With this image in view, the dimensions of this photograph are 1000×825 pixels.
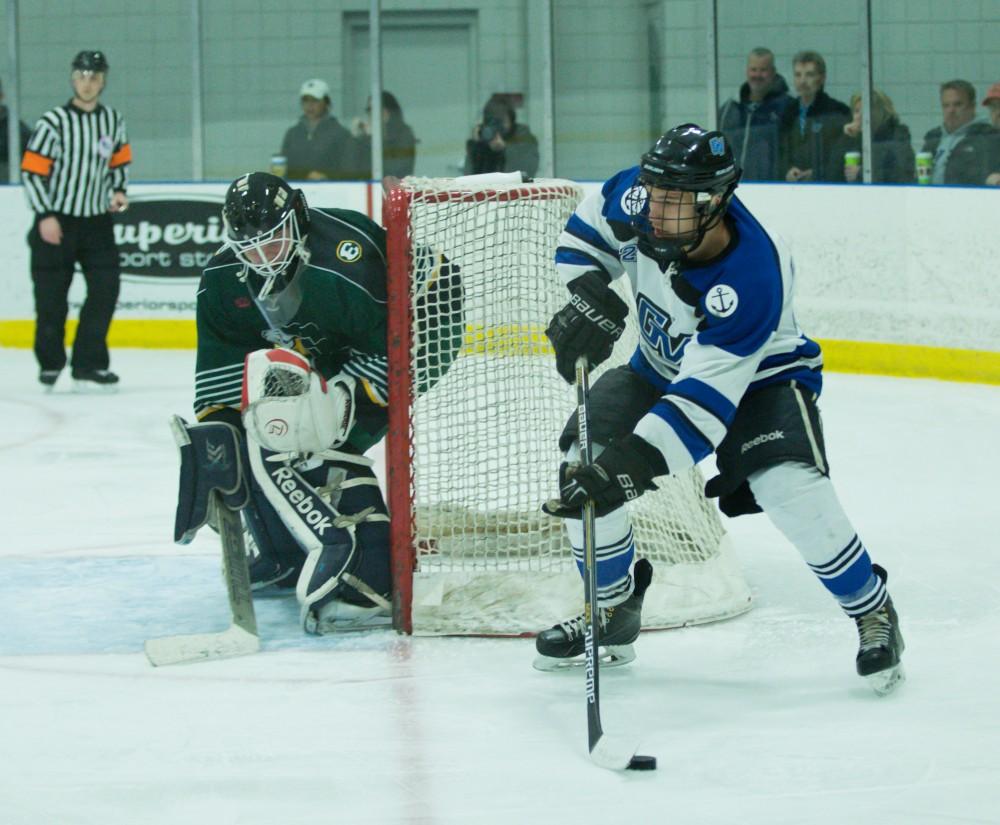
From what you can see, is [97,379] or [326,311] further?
[97,379]

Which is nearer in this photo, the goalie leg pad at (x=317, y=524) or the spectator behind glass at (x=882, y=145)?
the goalie leg pad at (x=317, y=524)

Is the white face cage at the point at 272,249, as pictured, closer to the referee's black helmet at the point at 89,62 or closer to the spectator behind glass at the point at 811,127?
the referee's black helmet at the point at 89,62

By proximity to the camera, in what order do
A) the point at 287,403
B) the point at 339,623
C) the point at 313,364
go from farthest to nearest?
the point at 313,364 → the point at 339,623 → the point at 287,403

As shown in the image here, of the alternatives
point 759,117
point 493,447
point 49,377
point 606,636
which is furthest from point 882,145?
point 606,636

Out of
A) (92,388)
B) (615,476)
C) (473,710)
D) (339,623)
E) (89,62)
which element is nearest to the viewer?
(615,476)

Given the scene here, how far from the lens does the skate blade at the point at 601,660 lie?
286cm

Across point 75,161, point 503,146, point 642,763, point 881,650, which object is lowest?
point 642,763

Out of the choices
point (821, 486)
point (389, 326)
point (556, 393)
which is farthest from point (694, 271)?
point (556, 393)

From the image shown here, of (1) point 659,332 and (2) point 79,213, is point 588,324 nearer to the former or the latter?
(1) point 659,332

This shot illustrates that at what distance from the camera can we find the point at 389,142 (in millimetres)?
8117

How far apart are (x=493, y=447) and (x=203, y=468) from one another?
62cm

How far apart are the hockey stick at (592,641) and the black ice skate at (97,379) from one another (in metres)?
4.02

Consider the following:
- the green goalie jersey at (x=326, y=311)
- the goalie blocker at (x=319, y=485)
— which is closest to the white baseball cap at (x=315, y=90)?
the green goalie jersey at (x=326, y=311)

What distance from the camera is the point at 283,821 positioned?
2193mm
